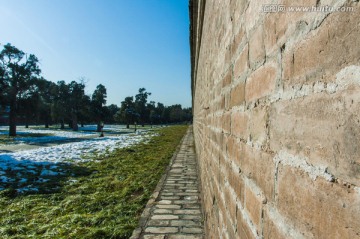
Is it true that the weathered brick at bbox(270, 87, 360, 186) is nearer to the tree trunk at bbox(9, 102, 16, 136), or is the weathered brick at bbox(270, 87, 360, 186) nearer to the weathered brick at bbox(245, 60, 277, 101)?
the weathered brick at bbox(245, 60, 277, 101)

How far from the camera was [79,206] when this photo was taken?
5.03 meters

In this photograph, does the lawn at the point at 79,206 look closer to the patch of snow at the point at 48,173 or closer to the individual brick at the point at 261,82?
the patch of snow at the point at 48,173

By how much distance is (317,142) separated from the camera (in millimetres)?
533

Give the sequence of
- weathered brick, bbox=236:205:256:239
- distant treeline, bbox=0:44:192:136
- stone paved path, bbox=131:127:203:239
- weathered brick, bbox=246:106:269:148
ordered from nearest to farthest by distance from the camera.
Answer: weathered brick, bbox=246:106:269:148
weathered brick, bbox=236:205:256:239
stone paved path, bbox=131:127:203:239
distant treeline, bbox=0:44:192:136

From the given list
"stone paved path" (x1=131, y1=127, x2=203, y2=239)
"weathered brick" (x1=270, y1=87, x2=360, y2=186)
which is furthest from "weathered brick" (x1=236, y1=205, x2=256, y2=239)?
"stone paved path" (x1=131, y1=127, x2=203, y2=239)

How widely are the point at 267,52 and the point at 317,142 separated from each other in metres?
0.40

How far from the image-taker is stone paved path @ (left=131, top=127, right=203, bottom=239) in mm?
3635

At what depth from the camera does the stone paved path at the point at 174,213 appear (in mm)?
3635

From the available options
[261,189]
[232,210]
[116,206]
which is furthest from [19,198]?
[261,189]

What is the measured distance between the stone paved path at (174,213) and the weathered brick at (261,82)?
2.99 m

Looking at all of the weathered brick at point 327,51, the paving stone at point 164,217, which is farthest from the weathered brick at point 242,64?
the paving stone at point 164,217

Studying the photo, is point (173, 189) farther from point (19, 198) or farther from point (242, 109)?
point (242, 109)

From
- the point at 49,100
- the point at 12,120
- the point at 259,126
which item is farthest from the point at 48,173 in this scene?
the point at 49,100

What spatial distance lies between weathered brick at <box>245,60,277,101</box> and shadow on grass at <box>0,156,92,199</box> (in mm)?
6289
